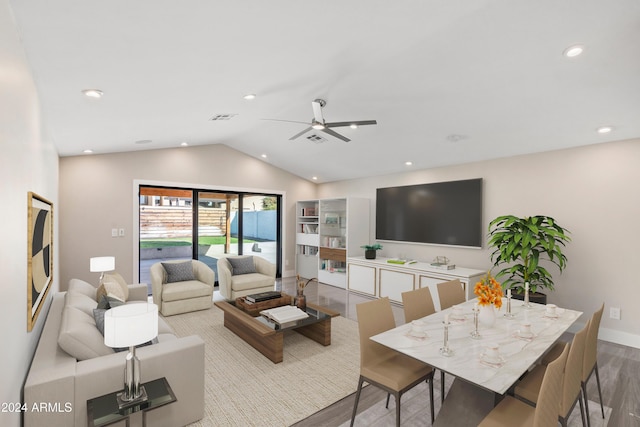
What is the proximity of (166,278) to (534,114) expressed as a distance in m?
5.56

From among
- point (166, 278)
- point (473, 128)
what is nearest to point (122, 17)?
point (473, 128)

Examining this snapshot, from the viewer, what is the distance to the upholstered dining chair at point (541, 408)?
149 centimetres

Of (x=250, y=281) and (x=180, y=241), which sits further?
(x=180, y=241)

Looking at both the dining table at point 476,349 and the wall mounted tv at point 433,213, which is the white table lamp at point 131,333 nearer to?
the dining table at point 476,349

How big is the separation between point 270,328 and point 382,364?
1420mm

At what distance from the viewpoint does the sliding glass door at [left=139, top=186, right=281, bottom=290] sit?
5914 millimetres

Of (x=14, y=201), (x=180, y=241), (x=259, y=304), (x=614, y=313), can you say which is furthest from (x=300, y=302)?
(x=614, y=313)

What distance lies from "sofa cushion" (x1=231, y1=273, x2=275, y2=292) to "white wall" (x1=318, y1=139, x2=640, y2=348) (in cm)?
368

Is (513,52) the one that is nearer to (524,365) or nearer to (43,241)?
(524,365)

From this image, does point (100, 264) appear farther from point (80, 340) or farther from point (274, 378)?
point (274, 378)

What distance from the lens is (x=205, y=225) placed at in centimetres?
658

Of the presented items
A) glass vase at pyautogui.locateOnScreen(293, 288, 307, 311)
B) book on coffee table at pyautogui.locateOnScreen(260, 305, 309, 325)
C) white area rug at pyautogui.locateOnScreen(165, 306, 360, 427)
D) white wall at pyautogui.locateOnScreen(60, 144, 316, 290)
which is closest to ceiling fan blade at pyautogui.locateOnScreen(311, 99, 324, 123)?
glass vase at pyautogui.locateOnScreen(293, 288, 307, 311)

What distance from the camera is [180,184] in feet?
20.0

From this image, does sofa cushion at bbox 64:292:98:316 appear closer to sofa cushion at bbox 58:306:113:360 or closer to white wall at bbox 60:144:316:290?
sofa cushion at bbox 58:306:113:360
